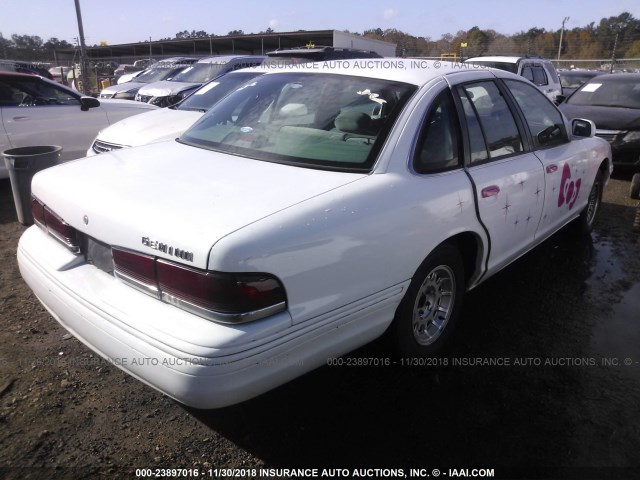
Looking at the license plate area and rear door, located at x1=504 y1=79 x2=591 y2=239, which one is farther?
rear door, located at x1=504 y1=79 x2=591 y2=239

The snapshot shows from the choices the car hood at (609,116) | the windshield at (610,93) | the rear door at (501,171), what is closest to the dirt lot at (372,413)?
the rear door at (501,171)

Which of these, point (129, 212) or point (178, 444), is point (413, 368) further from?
point (129, 212)

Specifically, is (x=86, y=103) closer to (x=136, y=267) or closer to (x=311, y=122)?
(x=311, y=122)

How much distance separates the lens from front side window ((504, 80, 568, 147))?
3.74 m

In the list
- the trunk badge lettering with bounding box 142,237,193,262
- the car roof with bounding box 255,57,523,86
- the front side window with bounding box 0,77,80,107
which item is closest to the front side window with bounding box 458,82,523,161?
the car roof with bounding box 255,57,523,86

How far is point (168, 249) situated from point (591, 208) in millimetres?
4802

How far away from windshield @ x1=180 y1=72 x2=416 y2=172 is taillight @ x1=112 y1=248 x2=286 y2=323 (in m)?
0.83

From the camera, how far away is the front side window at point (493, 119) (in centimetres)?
315

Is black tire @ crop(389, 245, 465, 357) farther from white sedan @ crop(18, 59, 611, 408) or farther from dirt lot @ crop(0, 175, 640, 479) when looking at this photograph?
dirt lot @ crop(0, 175, 640, 479)

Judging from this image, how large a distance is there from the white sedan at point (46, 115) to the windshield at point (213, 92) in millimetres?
1326

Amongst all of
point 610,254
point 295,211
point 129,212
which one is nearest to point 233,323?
point 295,211

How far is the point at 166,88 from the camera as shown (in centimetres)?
1100

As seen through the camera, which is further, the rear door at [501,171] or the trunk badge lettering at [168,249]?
the rear door at [501,171]

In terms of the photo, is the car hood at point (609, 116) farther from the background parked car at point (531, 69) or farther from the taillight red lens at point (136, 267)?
the taillight red lens at point (136, 267)
